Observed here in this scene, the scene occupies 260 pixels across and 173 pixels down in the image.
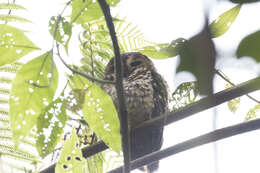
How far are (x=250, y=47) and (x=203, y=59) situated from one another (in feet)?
0.10

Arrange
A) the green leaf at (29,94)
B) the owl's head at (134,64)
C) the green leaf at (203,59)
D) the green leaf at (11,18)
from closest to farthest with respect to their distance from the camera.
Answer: the green leaf at (203,59) < the green leaf at (29,94) < the green leaf at (11,18) < the owl's head at (134,64)

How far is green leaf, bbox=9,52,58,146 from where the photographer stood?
606mm

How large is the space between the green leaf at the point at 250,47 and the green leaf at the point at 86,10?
467 millimetres

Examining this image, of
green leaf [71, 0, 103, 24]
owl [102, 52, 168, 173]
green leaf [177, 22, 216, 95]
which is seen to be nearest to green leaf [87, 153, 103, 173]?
owl [102, 52, 168, 173]

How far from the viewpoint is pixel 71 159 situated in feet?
2.45

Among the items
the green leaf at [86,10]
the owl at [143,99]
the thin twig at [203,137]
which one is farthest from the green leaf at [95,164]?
the green leaf at [86,10]

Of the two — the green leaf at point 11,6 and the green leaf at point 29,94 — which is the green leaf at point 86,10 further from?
the green leaf at point 11,6

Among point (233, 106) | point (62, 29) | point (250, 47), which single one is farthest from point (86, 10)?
point (233, 106)

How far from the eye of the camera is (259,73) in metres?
0.18

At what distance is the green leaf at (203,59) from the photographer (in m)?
0.16

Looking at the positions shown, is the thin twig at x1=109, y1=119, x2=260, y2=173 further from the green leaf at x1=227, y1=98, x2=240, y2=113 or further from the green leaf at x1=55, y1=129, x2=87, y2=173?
the green leaf at x1=227, y1=98, x2=240, y2=113

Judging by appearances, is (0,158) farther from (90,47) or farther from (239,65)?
(239,65)

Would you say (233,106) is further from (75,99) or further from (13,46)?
(13,46)

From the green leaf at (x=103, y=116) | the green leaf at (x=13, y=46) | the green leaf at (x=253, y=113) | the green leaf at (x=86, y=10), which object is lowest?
the green leaf at (x=253, y=113)
